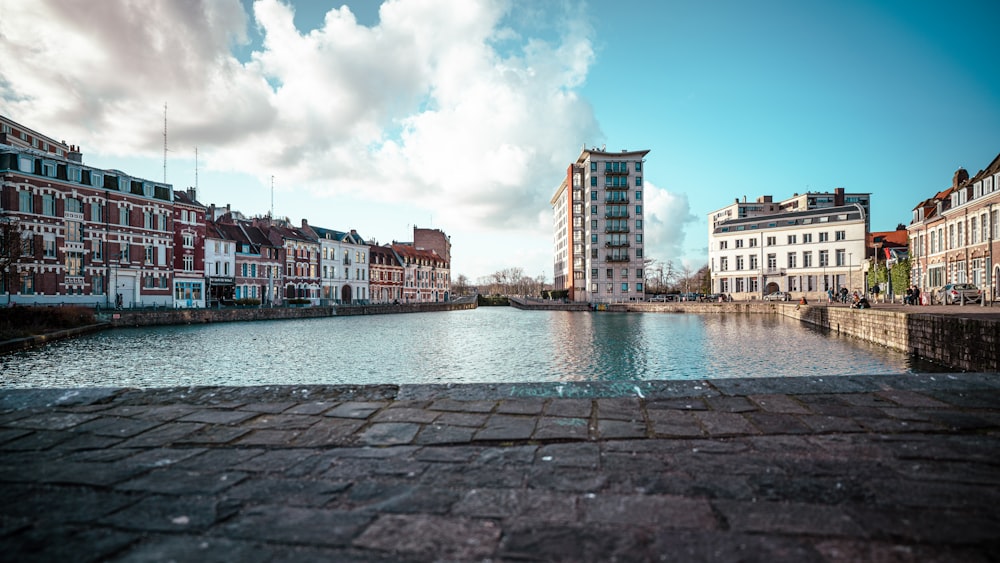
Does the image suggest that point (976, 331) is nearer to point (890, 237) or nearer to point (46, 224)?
point (46, 224)

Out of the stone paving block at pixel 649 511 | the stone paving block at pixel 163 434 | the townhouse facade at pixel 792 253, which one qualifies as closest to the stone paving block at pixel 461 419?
the stone paving block at pixel 649 511

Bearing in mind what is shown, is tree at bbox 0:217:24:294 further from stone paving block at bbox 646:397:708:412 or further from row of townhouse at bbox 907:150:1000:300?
row of townhouse at bbox 907:150:1000:300

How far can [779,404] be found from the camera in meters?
4.31

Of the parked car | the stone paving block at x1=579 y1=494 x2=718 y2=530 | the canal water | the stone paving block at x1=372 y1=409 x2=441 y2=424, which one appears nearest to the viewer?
the stone paving block at x1=579 y1=494 x2=718 y2=530

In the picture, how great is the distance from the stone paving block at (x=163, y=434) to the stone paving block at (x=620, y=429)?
3081 millimetres

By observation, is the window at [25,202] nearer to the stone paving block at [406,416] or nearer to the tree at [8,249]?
the tree at [8,249]

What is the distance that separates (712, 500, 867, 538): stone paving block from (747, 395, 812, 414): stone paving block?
6.29 ft

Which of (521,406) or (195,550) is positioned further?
(521,406)

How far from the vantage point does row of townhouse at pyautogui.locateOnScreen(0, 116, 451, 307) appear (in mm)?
37250

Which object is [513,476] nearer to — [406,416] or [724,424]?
[406,416]

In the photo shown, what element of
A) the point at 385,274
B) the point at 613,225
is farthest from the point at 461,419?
the point at 385,274

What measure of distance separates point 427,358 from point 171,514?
21065 mm

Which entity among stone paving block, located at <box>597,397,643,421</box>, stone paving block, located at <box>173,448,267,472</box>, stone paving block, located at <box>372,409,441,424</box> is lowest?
stone paving block, located at <box>173,448,267,472</box>

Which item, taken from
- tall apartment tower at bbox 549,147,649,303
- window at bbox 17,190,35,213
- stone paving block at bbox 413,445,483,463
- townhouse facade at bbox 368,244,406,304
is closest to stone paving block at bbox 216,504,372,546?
stone paving block at bbox 413,445,483,463
